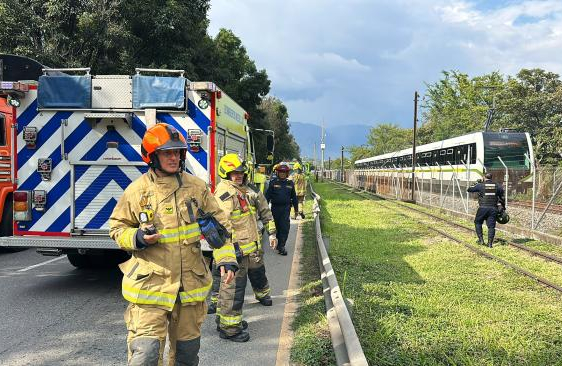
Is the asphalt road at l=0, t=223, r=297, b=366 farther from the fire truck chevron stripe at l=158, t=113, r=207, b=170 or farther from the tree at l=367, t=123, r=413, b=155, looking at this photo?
the tree at l=367, t=123, r=413, b=155

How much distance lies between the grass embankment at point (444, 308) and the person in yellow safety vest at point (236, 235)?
1315mm

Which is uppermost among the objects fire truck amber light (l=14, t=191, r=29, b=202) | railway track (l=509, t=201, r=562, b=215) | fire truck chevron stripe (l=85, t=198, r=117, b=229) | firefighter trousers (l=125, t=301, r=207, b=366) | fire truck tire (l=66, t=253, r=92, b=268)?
fire truck amber light (l=14, t=191, r=29, b=202)

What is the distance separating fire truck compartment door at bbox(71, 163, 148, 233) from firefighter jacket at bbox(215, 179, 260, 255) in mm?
1506

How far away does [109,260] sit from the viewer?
873 cm

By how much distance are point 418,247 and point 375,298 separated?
199 inches

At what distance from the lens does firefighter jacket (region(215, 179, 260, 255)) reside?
5484mm

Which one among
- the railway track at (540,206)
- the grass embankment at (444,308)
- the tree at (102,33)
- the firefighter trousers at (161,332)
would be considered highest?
the tree at (102,33)

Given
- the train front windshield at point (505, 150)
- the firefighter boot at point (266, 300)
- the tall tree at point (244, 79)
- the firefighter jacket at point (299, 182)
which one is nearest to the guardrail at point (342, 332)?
the firefighter boot at point (266, 300)

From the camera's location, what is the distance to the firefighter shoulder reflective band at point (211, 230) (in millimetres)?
3334

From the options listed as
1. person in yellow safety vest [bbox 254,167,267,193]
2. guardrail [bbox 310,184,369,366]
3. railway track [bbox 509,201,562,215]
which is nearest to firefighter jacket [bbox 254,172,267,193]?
person in yellow safety vest [bbox 254,167,267,193]

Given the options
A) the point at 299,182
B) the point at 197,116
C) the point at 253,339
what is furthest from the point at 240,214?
the point at 299,182

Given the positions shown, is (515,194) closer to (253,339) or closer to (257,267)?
(257,267)

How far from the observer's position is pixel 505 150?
22938 mm

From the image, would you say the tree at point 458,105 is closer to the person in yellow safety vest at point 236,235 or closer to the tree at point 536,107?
the tree at point 536,107
